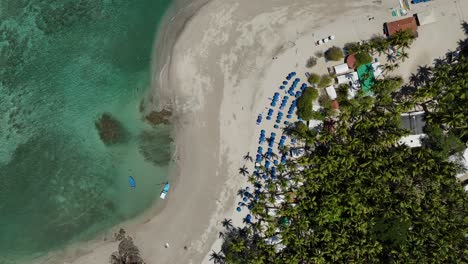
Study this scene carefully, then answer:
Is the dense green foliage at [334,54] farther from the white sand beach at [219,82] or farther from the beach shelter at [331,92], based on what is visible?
the beach shelter at [331,92]

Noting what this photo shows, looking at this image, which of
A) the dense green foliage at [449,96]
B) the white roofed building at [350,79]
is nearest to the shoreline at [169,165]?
the white roofed building at [350,79]

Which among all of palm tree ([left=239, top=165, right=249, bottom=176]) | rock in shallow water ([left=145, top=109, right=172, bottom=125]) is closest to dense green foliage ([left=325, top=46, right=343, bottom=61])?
palm tree ([left=239, top=165, right=249, bottom=176])

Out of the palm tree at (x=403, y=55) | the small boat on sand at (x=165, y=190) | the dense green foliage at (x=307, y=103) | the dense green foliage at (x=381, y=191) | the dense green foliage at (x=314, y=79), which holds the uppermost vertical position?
the dense green foliage at (x=314, y=79)

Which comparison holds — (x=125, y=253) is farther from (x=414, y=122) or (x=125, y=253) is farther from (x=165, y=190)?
(x=414, y=122)

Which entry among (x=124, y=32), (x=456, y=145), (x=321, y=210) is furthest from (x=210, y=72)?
(x=456, y=145)

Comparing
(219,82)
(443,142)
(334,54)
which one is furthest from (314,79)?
(443,142)

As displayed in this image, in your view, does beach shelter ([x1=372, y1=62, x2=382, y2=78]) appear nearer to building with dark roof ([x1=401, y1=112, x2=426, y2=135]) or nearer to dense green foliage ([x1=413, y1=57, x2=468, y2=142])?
dense green foliage ([x1=413, y1=57, x2=468, y2=142])
